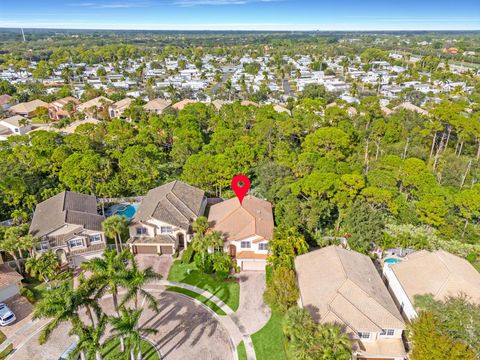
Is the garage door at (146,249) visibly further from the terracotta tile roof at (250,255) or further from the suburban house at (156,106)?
the suburban house at (156,106)

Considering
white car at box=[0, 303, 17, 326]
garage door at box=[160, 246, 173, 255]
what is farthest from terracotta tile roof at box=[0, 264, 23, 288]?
garage door at box=[160, 246, 173, 255]

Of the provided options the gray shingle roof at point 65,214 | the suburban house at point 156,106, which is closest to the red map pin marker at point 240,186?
the gray shingle roof at point 65,214

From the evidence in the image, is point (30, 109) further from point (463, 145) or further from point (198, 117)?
point (463, 145)

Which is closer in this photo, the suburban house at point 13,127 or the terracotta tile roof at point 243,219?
the terracotta tile roof at point 243,219

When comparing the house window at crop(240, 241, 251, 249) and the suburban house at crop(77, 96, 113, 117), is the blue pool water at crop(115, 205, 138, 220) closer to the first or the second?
the house window at crop(240, 241, 251, 249)

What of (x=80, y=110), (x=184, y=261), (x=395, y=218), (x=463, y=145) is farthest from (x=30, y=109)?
(x=463, y=145)

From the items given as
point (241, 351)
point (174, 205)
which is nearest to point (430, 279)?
point (241, 351)
